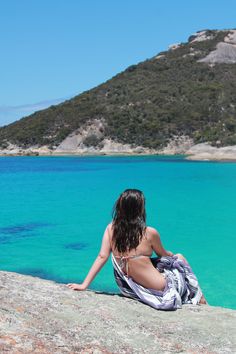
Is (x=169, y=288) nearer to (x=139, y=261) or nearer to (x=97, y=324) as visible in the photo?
(x=139, y=261)

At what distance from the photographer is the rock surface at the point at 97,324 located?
396 centimetres

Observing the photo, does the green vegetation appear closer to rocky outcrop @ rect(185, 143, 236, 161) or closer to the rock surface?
rocky outcrop @ rect(185, 143, 236, 161)

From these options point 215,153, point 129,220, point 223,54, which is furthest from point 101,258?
point 223,54

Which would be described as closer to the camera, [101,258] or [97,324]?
[97,324]

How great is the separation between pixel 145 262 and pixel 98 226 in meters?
17.0

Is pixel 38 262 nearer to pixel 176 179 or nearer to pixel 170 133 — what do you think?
pixel 176 179

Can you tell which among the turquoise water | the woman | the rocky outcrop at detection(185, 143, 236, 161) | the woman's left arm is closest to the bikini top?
the woman

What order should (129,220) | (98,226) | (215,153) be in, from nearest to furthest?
(129,220), (98,226), (215,153)

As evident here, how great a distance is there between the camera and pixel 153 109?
106 metres

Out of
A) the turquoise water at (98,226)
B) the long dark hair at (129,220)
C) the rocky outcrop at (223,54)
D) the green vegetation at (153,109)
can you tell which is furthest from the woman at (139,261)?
the rocky outcrop at (223,54)

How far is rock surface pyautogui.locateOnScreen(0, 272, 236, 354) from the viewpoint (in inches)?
156

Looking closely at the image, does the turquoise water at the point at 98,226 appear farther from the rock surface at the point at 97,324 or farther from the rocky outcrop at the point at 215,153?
the rocky outcrop at the point at 215,153

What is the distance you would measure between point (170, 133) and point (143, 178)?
178 ft

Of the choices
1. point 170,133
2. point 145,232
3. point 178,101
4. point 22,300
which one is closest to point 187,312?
point 145,232
